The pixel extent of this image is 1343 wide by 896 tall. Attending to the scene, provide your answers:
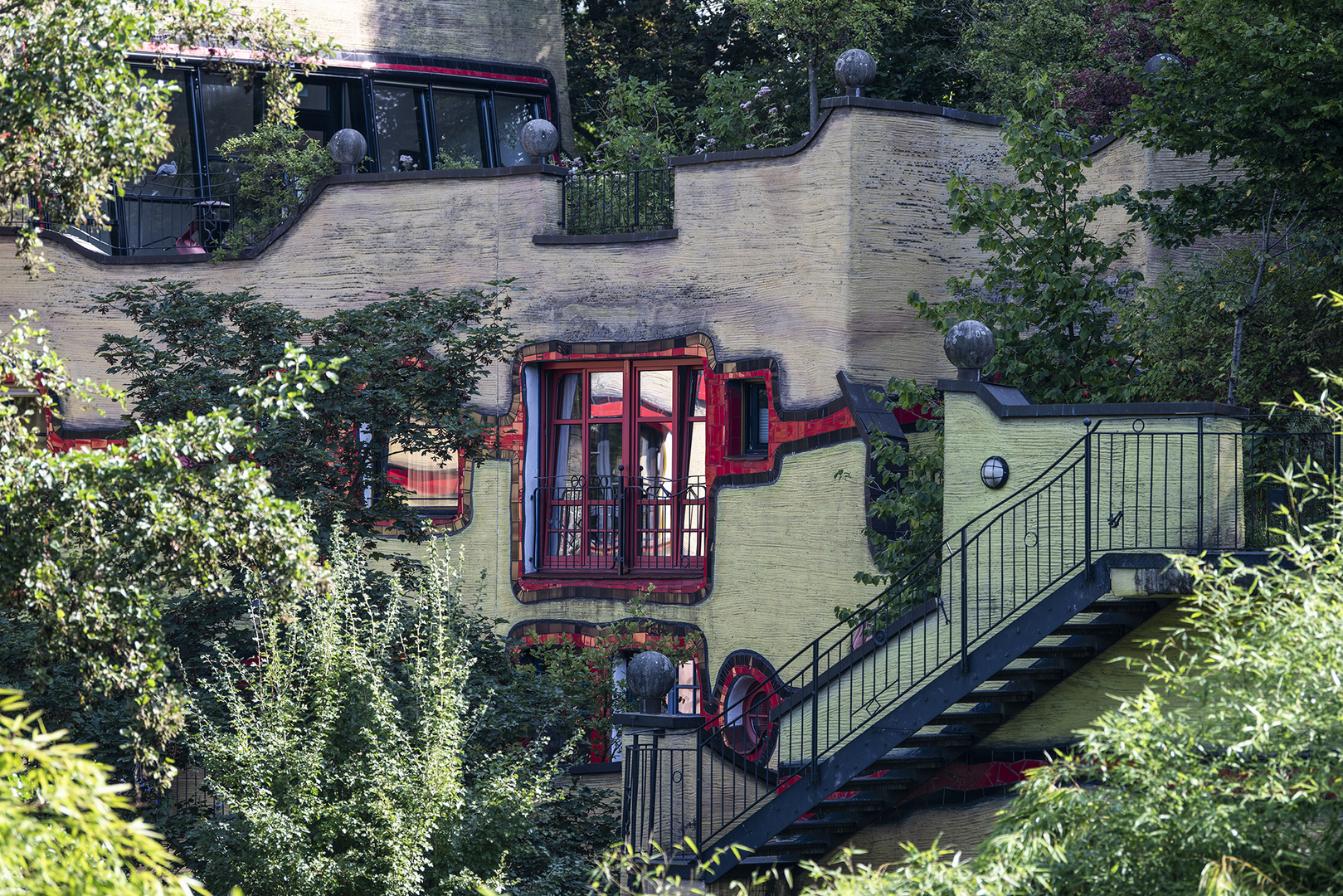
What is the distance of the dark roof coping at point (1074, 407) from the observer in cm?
949

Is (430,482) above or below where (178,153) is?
below

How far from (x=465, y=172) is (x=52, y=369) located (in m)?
7.46

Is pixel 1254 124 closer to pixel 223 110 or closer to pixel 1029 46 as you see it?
pixel 1029 46

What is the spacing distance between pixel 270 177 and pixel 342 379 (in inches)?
253

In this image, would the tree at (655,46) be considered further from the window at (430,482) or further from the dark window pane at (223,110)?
the window at (430,482)

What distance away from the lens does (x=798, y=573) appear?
1352cm

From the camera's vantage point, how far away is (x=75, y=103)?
7605 mm

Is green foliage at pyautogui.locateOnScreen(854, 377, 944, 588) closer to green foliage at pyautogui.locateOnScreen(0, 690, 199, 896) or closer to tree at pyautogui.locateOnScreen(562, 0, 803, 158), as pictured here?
green foliage at pyautogui.locateOnScreen(0, 690, 199, 896)

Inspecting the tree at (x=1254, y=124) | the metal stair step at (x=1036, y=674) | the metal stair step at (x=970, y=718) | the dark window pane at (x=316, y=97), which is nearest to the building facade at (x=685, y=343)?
the metal stair step at (x=970, y=718)

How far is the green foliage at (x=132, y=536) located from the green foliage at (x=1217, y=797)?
11.4 ft

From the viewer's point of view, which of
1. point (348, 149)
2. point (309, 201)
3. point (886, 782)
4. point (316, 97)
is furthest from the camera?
point (316, 97)

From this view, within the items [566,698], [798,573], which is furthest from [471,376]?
[798,573]

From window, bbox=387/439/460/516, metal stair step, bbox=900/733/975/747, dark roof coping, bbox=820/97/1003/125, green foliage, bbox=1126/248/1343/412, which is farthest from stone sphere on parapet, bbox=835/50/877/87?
metal stair step, bbox=900/733/975/747

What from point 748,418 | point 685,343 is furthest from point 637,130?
point 748,418
